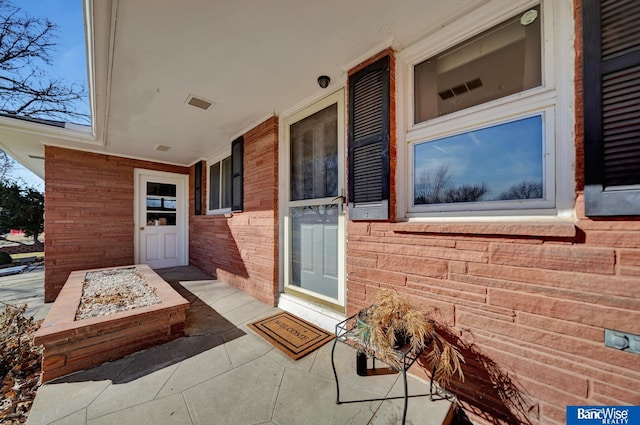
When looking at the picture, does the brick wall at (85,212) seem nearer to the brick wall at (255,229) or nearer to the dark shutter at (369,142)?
the brick wall at (255,229)

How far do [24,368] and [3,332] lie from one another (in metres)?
0.80

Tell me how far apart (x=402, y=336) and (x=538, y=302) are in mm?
741

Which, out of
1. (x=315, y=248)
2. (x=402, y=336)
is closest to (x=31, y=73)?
(x=315, y=248)

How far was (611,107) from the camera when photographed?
111 cm

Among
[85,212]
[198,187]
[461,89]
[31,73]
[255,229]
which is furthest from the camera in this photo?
[198,187]

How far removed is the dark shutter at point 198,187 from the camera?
5.32 meters

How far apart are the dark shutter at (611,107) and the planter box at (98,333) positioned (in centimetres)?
313

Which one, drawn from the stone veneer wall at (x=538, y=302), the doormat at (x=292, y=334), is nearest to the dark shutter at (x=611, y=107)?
the stone veneer wall at (x=538, y=302)

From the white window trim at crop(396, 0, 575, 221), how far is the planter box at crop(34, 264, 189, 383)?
237 centimetres

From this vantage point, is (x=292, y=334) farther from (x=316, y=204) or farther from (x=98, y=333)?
(x=98, y=333)

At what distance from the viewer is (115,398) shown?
156 centimetres

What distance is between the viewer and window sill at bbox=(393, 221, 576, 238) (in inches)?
47.8

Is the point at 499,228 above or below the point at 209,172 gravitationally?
below
